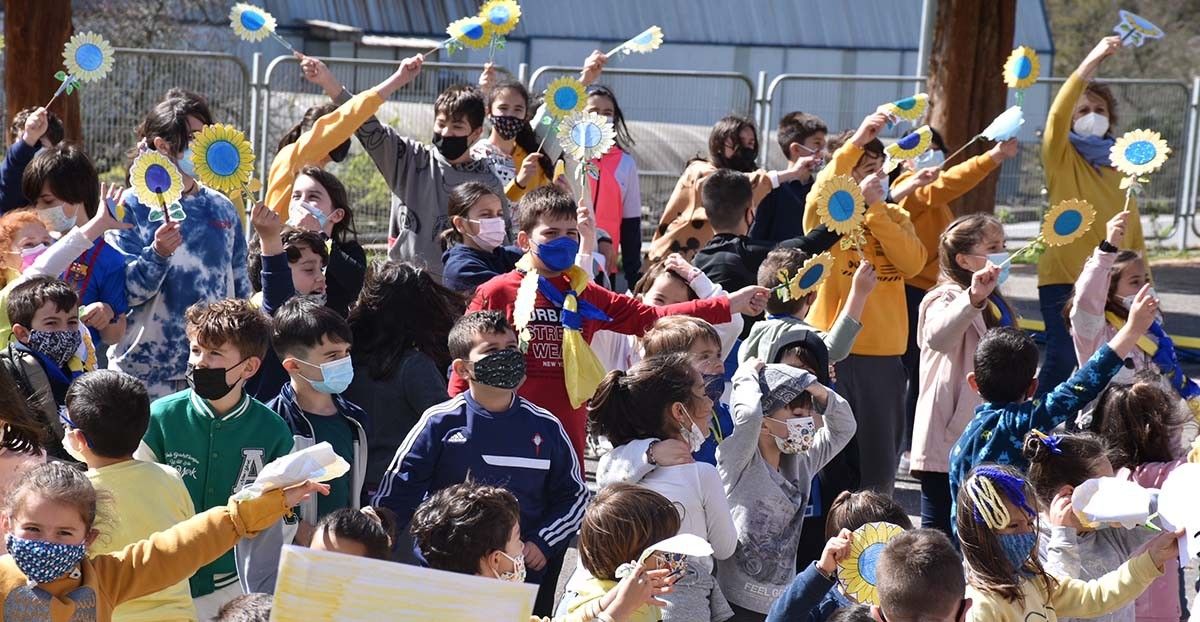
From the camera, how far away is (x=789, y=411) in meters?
5.25

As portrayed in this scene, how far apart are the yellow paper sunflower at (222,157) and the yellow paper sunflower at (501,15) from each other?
1992 mm

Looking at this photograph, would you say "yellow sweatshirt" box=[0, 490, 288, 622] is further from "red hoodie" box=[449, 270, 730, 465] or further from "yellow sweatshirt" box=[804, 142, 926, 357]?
"yellow sweatshirt" box=[804, 142, 926, 357]

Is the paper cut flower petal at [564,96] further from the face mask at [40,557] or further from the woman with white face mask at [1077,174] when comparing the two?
the face mask at [40,557]

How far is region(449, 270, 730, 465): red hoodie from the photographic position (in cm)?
567

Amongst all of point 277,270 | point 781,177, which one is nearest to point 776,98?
point 781,177

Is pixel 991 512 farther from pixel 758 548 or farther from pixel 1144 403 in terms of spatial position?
pixel 1144 403

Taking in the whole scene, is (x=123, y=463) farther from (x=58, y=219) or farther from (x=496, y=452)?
(x=58, y=219)

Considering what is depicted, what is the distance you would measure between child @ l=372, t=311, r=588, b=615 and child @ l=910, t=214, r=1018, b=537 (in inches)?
73.7

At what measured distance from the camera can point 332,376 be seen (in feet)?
16.1

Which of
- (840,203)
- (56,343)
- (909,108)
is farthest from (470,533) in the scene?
(909,108)

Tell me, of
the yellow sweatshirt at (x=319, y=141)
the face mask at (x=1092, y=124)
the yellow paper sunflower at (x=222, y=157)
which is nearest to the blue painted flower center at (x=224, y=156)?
the yellow paper sunflower at (x=222, y=157)

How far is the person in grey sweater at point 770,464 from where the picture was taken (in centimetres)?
495

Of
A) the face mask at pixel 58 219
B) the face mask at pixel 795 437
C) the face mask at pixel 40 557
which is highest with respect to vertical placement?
the face mask at pixel 58 219

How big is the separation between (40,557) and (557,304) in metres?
2.62
